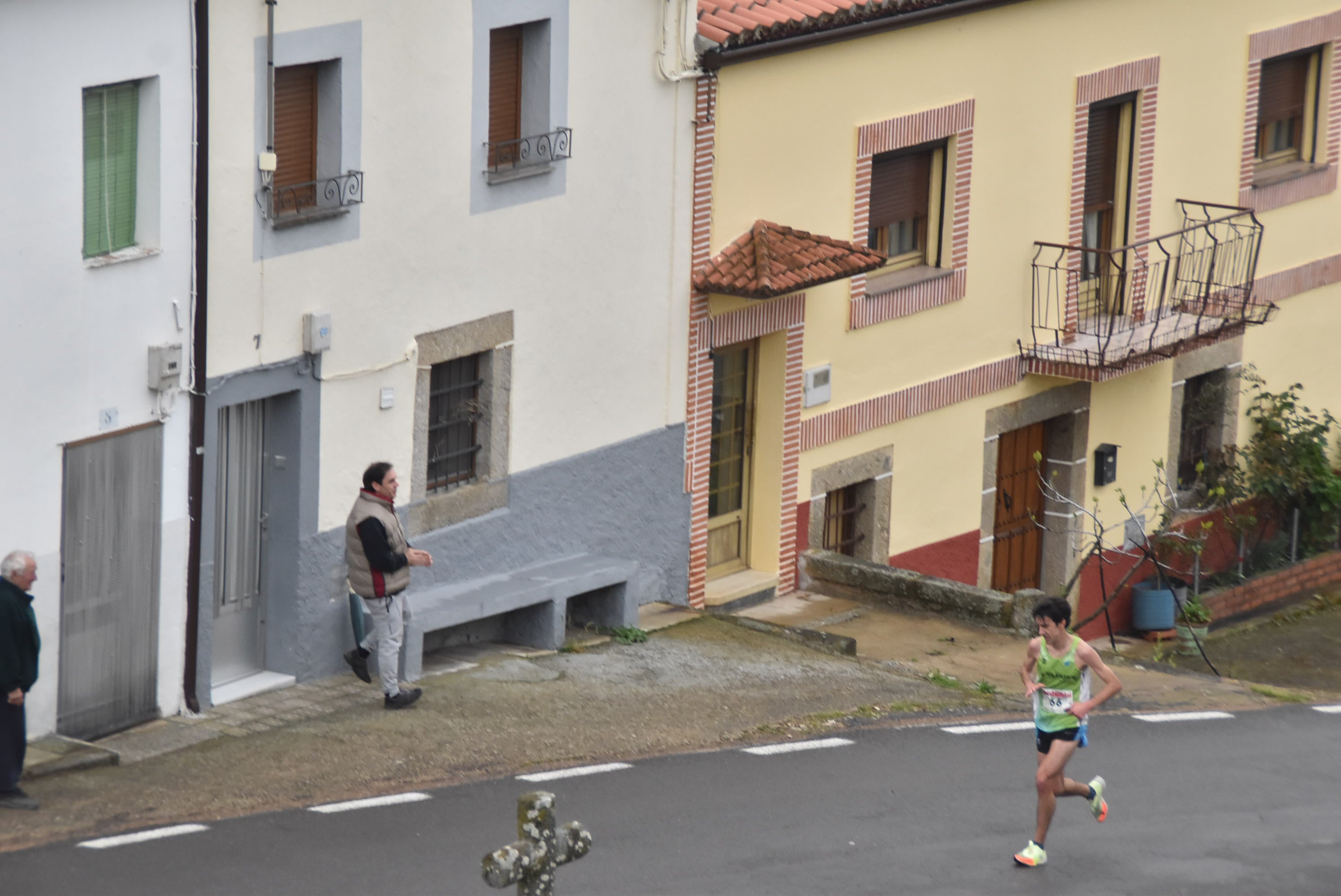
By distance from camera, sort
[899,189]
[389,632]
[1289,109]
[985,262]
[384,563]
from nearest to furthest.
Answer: [384,563] < [389,632] < [899,189] < [985,262] < [1289,109]

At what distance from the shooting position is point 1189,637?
20.9m

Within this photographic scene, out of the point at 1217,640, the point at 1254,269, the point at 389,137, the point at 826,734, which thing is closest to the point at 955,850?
the point at 826,734

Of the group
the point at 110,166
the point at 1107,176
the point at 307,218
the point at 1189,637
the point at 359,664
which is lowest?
the point at 1189,637

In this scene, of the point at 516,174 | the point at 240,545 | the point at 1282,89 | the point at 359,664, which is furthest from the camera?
the point at 1282,89

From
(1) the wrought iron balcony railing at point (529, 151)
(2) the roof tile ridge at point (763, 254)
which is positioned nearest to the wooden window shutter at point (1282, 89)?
(2) the roof tile ridge at point (763, 254)

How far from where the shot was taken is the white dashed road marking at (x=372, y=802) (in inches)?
476

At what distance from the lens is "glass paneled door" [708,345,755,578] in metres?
17.9

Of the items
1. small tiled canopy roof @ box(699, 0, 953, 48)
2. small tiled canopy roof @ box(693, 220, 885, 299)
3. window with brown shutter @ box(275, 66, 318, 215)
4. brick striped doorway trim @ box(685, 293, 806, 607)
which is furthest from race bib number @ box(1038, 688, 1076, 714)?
small tiled canopy roof @ box(699, 0, 953, 48)

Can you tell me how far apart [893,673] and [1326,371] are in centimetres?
1016

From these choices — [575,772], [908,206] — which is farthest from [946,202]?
[575,772]

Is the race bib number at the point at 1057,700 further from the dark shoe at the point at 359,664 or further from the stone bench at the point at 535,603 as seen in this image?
the dark shoe at the point at 359,664

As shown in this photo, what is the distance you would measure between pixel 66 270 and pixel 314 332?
1.91 m

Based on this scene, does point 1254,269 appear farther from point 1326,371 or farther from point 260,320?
point 260,320

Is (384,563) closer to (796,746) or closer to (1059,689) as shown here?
(796,746)
